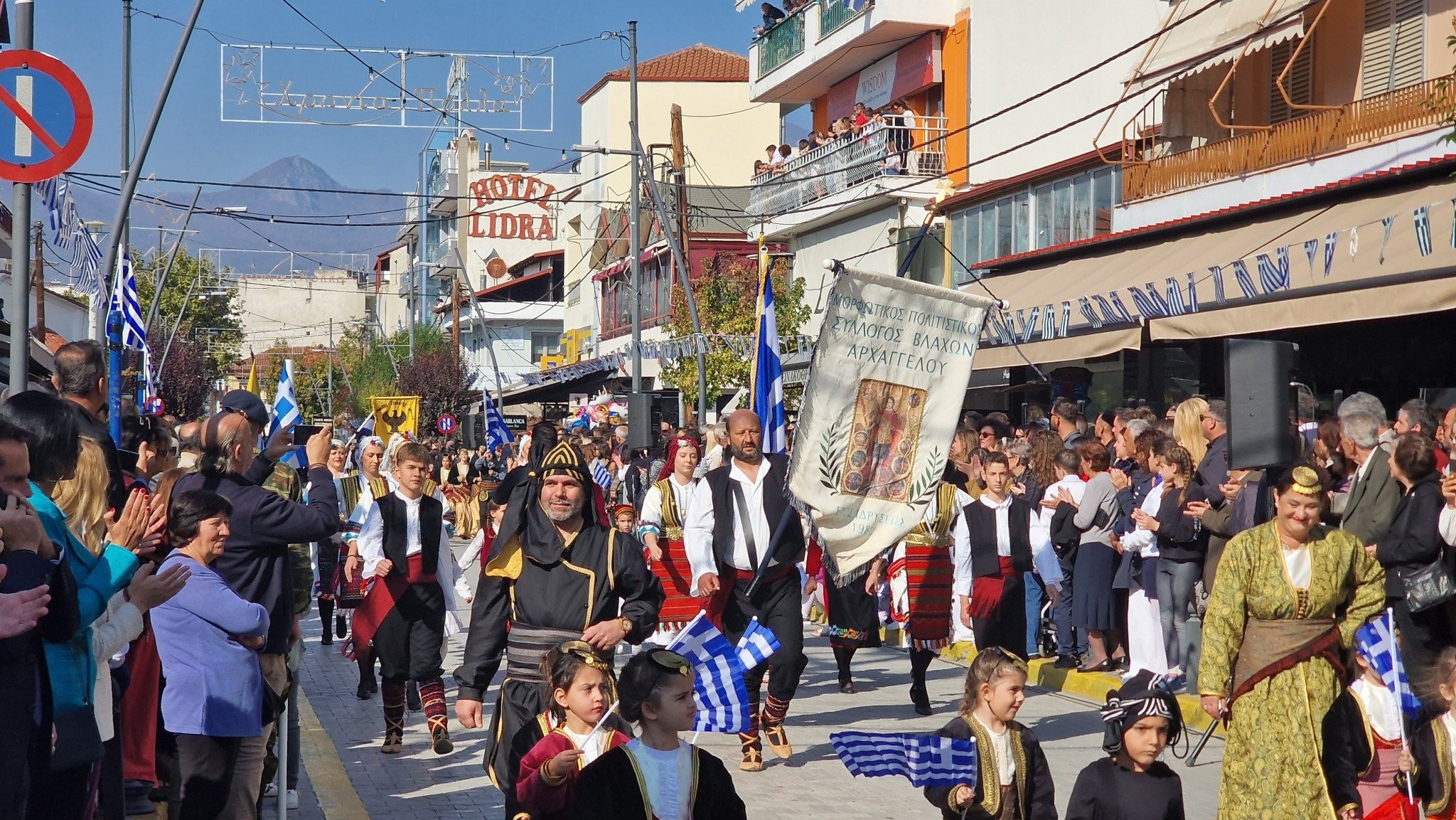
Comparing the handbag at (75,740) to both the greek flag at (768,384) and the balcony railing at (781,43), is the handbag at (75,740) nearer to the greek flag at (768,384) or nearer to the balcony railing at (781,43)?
the greek flag at (768,384)

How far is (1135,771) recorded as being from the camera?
225 inches

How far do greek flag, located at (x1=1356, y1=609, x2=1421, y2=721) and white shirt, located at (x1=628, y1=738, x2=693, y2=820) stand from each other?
3514 mm

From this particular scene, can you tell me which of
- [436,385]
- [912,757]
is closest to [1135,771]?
[912,757]

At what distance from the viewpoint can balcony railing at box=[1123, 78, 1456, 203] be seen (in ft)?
52.2

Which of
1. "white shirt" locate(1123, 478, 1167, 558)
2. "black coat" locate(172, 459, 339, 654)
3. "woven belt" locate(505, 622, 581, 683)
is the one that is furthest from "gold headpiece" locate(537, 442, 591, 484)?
"white shirt" locate(1123, 478, 1167, 558)

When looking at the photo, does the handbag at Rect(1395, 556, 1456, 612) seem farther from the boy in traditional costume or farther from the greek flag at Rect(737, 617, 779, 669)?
the boy in traditional costume

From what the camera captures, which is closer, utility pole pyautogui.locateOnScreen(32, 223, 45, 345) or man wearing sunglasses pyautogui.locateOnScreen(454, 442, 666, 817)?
man wearing sunglasses pyautogui.locateOnScreen(454, 442, 666, 817)

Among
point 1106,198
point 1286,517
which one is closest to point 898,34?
point 1106,198

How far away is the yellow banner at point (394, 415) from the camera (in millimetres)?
34281

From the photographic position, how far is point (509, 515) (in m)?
7.05

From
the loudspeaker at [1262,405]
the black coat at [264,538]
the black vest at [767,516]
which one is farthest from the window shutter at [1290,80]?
the black coat at [264,538]

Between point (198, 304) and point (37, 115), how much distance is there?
231 feet

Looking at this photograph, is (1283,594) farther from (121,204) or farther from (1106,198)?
(1106,198)

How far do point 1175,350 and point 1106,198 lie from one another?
122 inches
